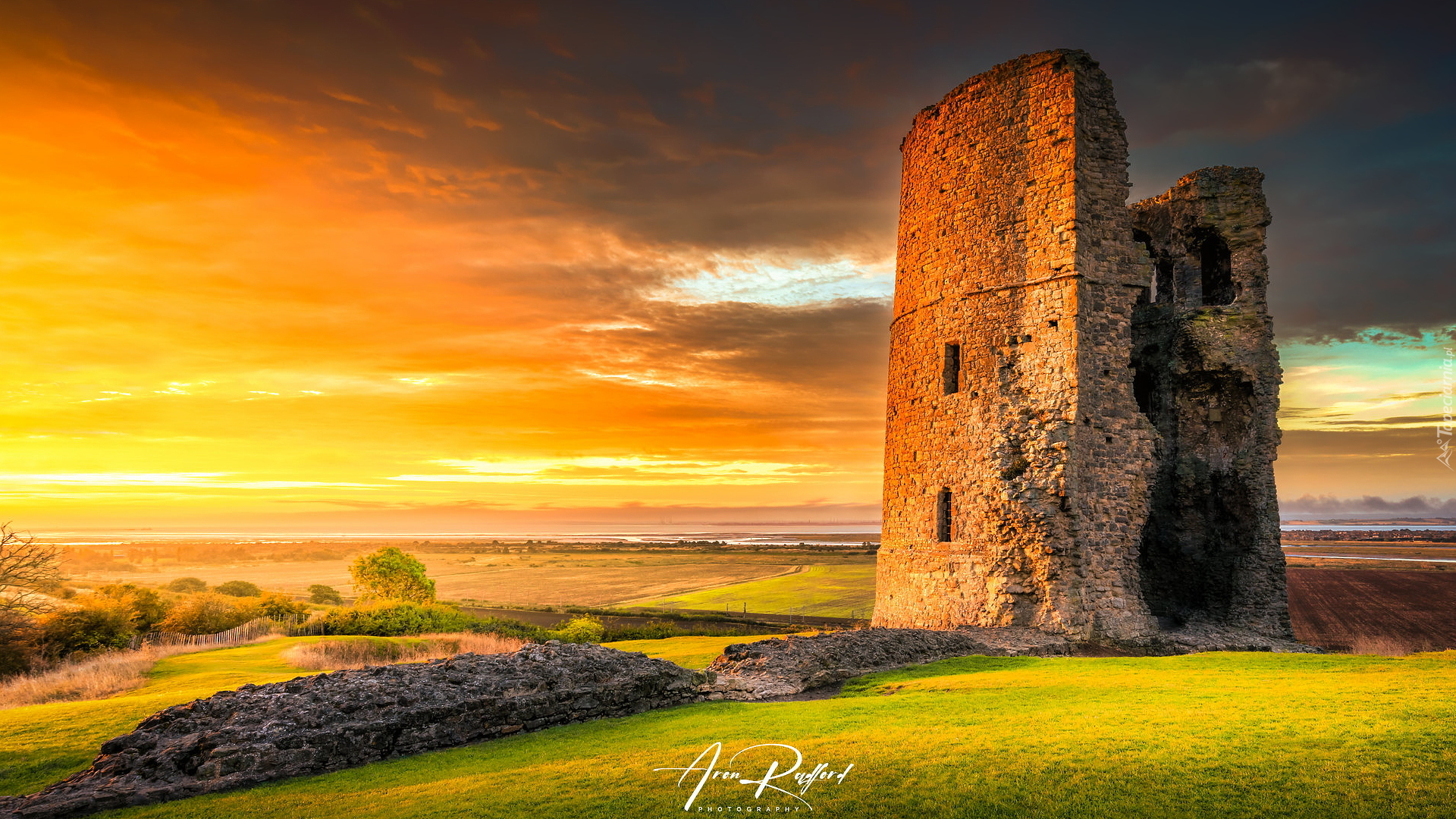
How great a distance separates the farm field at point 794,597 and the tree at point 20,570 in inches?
1305

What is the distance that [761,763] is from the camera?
630cm

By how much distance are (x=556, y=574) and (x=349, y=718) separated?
248ft

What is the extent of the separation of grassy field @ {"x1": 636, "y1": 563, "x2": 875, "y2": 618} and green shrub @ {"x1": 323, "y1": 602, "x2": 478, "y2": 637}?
19963 mm

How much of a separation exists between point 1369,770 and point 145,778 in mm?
10585

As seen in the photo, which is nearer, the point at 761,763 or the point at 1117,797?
the point at 1117,797

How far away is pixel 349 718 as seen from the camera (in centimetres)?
786

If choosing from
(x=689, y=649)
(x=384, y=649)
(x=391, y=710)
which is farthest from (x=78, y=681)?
(x=689, y=649)

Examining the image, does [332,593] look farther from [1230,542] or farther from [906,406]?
[1230,542]

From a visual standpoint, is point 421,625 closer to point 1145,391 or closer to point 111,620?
point 111,620

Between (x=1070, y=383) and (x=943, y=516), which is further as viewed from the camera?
(x=943, y=516)

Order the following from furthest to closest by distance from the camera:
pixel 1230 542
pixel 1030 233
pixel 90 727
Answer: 1. pixel 1230 542
2. pixel 1030 233
3. pixel 90 727

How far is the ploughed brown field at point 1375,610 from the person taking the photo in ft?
76.8

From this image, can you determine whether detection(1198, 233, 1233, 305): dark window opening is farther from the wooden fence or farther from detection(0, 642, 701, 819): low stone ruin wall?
the wooden fence

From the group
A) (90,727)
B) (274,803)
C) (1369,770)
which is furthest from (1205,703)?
(90,727)
